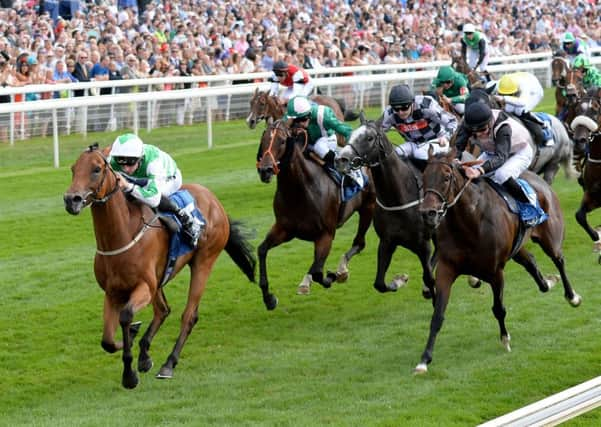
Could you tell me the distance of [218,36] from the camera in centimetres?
1988

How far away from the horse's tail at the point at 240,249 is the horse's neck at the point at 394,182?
103 cm

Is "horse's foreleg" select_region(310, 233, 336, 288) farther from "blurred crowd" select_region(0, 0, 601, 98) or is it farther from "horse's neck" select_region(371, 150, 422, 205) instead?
"blurred crowd" select_region(0, 0, 601, 98)

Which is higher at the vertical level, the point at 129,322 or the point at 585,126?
the point at 585,126

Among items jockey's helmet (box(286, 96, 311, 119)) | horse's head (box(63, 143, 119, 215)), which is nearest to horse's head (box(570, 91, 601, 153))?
jockey's helmet (box(286, 96, 311, 119))

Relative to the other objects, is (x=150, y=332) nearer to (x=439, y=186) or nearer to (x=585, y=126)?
(x=439, y=186)

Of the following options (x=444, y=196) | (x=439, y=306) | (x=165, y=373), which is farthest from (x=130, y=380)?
(x=444, y=196)

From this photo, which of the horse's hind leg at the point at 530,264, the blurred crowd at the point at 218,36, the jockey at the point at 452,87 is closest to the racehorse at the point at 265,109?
the jockey at the point at 452,87

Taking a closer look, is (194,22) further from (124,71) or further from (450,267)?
(450,267)

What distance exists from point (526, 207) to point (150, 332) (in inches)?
105

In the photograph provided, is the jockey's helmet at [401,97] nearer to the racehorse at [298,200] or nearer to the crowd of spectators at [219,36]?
the racehorse at [298,200]

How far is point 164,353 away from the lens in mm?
8508

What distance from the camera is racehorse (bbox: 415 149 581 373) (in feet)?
24.6

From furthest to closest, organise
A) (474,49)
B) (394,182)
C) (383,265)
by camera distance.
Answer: (474,49) → (383,265) → (394,182)

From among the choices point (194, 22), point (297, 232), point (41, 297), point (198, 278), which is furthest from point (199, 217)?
point (194, 22)
